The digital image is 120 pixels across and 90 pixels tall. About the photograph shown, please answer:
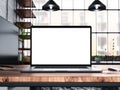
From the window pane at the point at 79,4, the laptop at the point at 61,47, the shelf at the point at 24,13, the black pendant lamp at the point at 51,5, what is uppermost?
the window pane at the point at 79,4

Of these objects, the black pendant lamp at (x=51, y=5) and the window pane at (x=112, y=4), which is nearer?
the black pendant lamp at (x=51, y=5)

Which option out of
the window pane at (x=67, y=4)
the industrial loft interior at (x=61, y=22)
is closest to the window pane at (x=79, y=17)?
the industrial loft interior at (x=61, y=22)

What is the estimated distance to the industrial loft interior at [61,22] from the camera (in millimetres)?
1123

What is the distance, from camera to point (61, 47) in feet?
4.93

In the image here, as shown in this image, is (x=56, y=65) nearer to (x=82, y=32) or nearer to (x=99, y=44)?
(x=82, y=32)

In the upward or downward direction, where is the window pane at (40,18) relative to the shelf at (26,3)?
downward

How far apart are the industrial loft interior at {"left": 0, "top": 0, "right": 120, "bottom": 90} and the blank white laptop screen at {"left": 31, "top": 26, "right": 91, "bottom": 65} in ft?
A: 0.61

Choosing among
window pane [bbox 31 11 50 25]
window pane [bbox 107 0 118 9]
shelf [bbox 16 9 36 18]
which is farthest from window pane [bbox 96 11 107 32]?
shelf [bbox 16 9 36 18]

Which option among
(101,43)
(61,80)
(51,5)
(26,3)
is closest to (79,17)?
(101,43)

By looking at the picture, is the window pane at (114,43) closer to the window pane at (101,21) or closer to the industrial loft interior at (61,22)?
the industrial loft interior at (61,22)

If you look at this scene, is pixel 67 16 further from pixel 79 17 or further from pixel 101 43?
pixel 101 43

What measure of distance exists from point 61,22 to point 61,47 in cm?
834

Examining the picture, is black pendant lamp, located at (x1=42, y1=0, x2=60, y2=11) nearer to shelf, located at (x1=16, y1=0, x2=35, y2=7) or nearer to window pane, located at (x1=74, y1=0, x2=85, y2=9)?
shelf, located at (x1=16, y1=0, x2=35, y2=7)

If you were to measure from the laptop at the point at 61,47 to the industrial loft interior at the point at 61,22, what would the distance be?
0.19 m
